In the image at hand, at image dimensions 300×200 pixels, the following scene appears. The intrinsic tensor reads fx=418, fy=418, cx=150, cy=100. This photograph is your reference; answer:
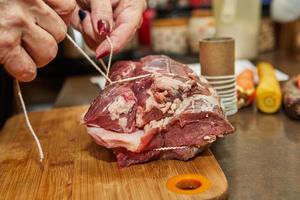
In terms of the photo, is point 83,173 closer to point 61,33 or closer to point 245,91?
point 61,33

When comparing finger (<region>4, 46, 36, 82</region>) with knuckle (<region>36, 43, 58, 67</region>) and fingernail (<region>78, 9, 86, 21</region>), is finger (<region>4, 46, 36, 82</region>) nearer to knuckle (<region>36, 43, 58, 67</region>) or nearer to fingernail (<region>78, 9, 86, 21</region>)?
knuckle (<region>36, 43, 58, 67</region>)

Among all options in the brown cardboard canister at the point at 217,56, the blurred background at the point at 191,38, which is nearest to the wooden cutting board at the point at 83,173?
the brown cardboard canister at the point at 217,56

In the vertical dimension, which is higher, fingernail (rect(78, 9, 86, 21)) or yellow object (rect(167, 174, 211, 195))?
fingernail (rect(78, 9, 86, 21))

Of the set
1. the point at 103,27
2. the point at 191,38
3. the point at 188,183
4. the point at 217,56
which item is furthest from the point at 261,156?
the point at 191,38

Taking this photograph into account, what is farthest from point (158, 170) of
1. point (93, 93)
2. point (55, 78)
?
point (55, 78)

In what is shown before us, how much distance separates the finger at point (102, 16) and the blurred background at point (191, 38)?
2.01ft

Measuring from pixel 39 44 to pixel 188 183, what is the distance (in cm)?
38

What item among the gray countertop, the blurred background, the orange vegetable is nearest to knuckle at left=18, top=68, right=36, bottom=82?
the gray countertop

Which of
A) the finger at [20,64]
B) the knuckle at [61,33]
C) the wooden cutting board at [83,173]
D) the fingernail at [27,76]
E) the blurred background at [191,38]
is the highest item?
the knuckle at [61,33]

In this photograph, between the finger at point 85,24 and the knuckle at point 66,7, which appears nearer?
the knuckle at point 66,7

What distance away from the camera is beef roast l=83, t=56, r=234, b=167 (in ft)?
2.67

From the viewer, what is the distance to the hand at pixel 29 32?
728 millimetres

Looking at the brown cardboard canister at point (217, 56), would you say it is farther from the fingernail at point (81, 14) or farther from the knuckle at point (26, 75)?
the knuckle at point (26, 75)

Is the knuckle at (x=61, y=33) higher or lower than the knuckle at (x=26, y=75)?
higher
